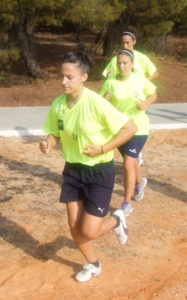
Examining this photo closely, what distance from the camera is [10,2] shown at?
38.0 feet

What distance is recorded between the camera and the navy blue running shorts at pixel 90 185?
3666mm

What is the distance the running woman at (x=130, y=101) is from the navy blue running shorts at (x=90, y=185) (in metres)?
1.45

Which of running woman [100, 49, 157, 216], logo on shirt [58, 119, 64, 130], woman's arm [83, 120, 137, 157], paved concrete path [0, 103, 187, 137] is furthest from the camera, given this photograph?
paved concrete path [0, 103, 187, 137]

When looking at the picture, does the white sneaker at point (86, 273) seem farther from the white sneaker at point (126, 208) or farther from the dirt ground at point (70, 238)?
the white sneaker at point (126, 208)

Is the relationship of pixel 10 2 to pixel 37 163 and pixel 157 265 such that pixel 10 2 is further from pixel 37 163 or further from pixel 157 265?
pixel 157 265

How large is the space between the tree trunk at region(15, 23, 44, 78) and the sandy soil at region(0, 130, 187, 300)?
8501mm

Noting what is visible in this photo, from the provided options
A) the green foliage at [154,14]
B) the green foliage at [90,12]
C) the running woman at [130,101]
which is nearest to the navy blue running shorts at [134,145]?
the running woman at [130,101]

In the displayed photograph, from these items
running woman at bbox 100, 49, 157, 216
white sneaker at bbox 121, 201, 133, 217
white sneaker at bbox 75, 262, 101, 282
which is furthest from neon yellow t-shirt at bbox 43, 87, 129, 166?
white sneaker at bbox 121, 201, 133, 217

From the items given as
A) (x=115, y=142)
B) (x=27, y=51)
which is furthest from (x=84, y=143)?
(x=27, y=51)

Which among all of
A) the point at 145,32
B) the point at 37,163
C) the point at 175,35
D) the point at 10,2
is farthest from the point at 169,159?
the point at 175,35

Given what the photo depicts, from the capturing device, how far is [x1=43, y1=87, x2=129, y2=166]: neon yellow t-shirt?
3479 mm

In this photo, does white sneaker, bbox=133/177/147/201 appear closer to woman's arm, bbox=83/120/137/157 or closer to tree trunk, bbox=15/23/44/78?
woman's arm, bbox=83/120/137/157

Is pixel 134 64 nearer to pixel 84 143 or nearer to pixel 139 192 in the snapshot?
pixel 139 192

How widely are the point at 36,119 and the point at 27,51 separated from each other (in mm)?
6377
